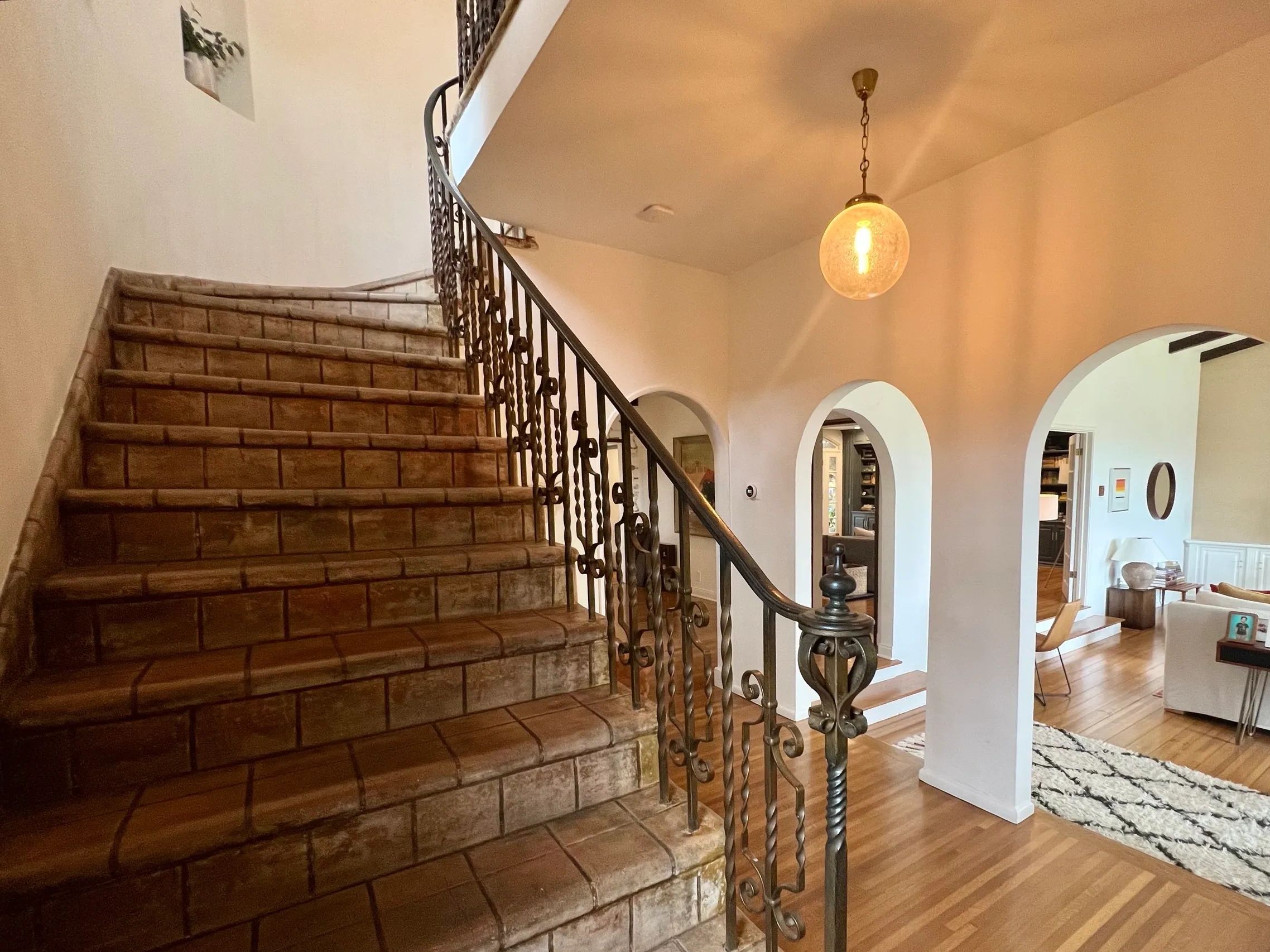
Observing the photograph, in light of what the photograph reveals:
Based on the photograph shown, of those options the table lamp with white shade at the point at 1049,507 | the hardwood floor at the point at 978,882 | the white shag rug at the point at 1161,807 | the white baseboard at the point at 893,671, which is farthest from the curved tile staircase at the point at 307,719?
the table lamp with white shade at the point at 1049,507

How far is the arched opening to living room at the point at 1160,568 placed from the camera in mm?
3947

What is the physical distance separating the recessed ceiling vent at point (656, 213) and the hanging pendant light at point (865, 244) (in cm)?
118

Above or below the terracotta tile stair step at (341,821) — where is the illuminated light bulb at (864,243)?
above

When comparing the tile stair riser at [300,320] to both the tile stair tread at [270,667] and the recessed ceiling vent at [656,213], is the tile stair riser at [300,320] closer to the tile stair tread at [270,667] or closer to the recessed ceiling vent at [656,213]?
the recessed ceiling vent at [656,213]

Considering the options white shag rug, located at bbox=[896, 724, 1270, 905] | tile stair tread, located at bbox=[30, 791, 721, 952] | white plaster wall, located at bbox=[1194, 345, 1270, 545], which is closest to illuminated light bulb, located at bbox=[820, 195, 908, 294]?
tile stair tread, located at bbox=[30, 791, 721, 952]

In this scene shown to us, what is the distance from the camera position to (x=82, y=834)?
0.99 m

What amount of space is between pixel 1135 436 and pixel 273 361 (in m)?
9.01

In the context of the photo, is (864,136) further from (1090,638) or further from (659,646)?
(1090,638)

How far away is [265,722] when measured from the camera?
129 cm

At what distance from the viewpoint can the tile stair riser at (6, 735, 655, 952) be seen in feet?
3.18

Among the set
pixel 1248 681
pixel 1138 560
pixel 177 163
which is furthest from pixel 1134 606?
pixel 177 163

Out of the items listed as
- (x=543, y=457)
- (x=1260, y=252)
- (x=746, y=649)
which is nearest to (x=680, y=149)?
(x=543, y=457)

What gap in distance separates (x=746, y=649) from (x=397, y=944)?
3744 millimetres

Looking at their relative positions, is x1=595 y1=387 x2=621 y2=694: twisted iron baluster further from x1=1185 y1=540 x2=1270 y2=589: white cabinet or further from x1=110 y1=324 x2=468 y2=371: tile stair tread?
x1=1185 y1=540 x2=1270 y2=589: white cabinet
